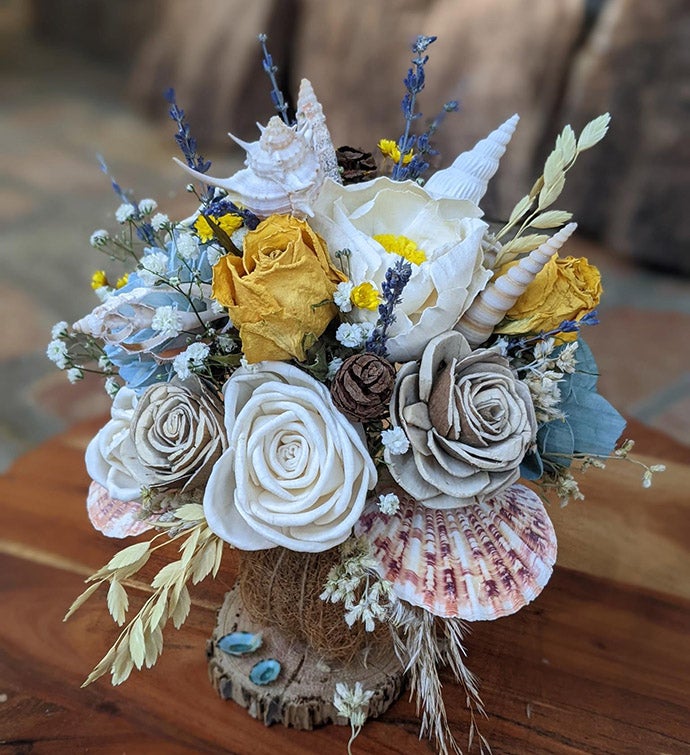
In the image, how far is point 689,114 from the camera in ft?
5.83

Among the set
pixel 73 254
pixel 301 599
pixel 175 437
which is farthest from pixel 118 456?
pixel 73 254

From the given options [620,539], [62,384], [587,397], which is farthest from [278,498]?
[62,384]

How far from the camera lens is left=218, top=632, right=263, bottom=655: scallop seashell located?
69 centimetres

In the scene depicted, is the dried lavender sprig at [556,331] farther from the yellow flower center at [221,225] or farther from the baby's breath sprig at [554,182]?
the yellow flower center at [221,225]

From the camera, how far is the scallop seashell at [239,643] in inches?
27.1

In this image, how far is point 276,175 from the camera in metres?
0.52

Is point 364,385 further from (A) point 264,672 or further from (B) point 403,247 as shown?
(A) point 264,672

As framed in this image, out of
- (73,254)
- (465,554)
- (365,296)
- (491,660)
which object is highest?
(73,254)

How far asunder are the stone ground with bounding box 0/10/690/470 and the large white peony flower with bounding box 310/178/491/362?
1.28 m

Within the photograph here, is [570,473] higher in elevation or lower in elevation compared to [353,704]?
higher

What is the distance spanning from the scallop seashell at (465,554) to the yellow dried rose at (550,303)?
14 centimetres

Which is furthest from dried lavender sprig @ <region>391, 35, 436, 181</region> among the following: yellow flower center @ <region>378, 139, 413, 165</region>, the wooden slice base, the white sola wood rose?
the wooden slice base

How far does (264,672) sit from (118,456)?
24cm

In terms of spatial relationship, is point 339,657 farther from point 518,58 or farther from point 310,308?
point 518,58
